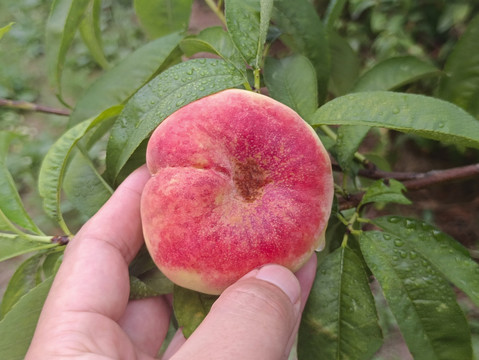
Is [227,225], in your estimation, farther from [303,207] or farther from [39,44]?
[39,44]

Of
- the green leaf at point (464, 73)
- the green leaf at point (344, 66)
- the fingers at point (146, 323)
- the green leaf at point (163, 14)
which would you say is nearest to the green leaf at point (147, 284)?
the fingers at point (146, 323)

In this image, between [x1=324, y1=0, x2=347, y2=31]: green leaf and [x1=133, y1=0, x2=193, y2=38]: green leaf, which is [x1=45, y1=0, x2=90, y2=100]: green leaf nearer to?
[x1=133, y1=0, x2=193, y2=38]: green leaf

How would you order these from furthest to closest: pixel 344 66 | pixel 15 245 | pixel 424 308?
pixel 344 66, pixel 15 245, pixel 424 308

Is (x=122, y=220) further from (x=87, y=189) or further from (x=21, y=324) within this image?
(x=21, y=324)

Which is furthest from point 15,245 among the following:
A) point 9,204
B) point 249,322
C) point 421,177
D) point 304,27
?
point 421,177

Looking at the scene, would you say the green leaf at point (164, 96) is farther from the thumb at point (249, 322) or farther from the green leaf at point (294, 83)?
the thumb at point (249, 322)

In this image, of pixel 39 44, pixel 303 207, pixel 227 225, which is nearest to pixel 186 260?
pixel 227 225
